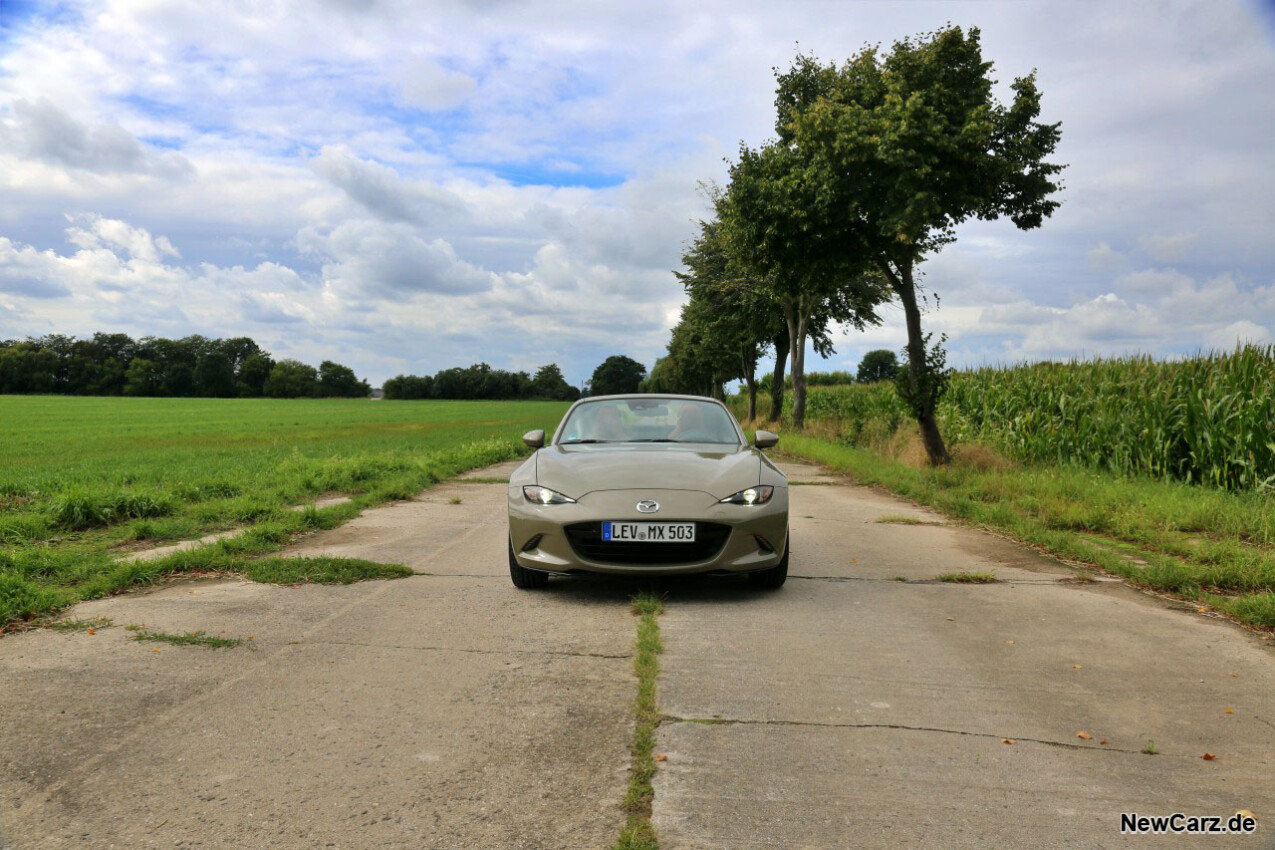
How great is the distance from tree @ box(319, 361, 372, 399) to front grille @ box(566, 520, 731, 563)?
137 metres

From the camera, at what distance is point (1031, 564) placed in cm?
768

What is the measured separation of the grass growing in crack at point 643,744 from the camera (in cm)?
264

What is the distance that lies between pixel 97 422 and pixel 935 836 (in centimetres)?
4924

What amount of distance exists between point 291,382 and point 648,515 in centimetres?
13283

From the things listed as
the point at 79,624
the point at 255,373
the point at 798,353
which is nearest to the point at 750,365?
the point at 798,353

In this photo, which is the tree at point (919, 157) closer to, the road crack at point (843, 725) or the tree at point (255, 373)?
the road crack at point (843, 725)

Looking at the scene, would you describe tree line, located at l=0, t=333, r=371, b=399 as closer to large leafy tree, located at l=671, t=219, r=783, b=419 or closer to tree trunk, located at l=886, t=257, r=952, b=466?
large leafy tree, located at l=671, t=219, r=783, b=419

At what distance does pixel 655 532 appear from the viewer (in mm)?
5746

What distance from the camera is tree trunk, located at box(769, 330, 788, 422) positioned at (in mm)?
38062

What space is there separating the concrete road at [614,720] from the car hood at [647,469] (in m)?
0.81

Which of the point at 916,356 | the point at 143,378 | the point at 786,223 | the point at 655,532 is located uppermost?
the point at 786,223

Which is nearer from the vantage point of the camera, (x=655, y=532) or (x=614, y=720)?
(x=614, y=720)

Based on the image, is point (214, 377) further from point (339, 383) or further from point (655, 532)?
point (655, 532)

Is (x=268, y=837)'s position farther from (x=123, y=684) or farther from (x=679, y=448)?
(x=679, y=448)
